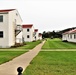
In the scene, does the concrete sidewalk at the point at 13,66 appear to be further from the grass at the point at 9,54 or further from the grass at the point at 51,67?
the grass at the point at 9,54

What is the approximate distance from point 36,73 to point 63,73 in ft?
4.46

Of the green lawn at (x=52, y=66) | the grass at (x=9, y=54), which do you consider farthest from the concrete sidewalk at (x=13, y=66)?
the grass at (x=9, y=54)

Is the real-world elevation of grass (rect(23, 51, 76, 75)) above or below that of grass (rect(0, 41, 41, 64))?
below

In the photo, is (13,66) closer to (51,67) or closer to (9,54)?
(51,67)

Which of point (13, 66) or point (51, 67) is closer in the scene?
point (51, 67)

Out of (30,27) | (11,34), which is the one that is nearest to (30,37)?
(30,27)

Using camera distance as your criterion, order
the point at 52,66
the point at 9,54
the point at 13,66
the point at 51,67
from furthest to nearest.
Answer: the point at 9,54, the point at 13,66, the point at 52,66, the point at 51,67

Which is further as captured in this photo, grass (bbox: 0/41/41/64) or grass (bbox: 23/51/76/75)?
grass (bbox: 0/41/41/64)

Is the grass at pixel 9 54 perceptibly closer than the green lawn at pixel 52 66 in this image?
No

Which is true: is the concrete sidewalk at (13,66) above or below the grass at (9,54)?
below

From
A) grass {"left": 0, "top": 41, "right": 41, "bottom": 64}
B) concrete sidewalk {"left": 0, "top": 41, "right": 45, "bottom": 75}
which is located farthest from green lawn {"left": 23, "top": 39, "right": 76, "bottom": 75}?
grass {"left": 0, "top": 41, "right": 41, "bottom": 64}

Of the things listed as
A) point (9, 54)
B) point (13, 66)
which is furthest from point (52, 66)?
point (9, 54)

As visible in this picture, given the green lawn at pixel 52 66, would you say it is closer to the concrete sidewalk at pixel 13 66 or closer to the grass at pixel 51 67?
the grass at pixel 51 67

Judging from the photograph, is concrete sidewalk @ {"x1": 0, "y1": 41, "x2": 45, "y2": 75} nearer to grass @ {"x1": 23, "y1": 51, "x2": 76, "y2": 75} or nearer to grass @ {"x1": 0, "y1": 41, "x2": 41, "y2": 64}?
grass @ {"x1": 23, "y1": 51, "x2": 76, "y2": 75}
